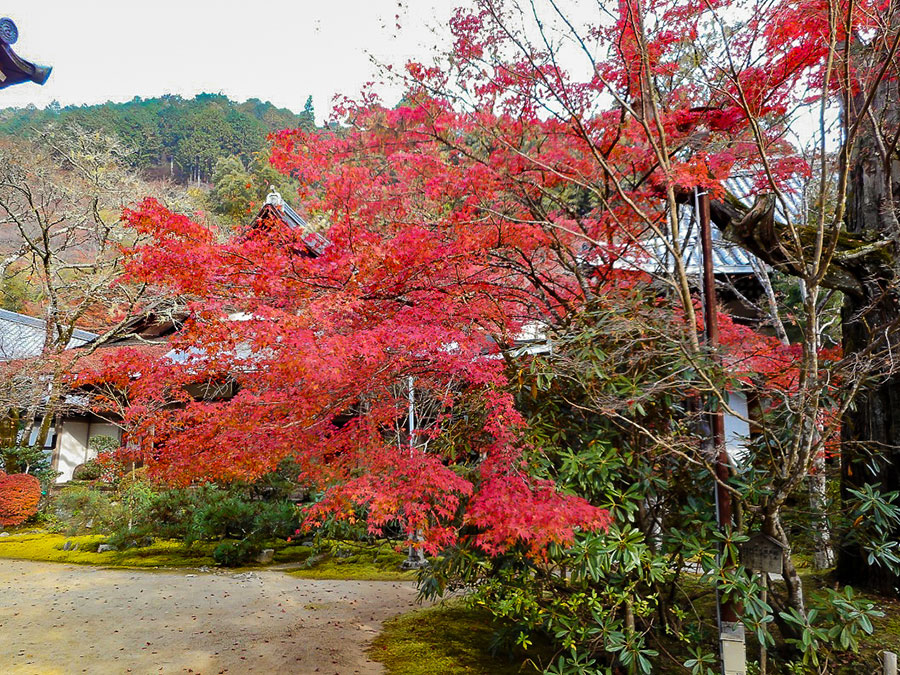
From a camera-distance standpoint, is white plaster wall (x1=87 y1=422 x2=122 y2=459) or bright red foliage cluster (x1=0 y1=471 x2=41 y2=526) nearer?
bright red foliage cluster (x1=0 y1=471 x2=41 y2=526)

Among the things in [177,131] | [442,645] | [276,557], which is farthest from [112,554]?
[177,131]

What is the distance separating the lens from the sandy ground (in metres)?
4.16

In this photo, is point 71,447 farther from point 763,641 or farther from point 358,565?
point 763,641

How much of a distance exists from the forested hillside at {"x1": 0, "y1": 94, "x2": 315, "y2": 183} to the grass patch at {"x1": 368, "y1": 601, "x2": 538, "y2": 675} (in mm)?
33031

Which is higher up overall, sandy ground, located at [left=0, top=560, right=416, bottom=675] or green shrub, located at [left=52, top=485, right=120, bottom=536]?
green shrub, located at [left=52, top=485, right=120, bottom=536]

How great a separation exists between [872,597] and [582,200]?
9.05 m

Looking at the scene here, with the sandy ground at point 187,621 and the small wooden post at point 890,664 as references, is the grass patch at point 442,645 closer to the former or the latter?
the sandy ground at point 187,621

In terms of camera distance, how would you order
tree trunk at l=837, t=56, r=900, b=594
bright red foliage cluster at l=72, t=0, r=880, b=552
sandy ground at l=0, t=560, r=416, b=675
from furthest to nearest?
sandy ground at l=0, t=560, r=416, b=675 → tree trunk at l=837, t=56, r=900, b=594 → bright red foliage cluster at l=72, t=0, r=880, b=552

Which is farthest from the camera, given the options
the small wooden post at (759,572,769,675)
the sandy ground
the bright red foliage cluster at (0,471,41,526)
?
the bright red foliage cluster at (0,471,41,526)

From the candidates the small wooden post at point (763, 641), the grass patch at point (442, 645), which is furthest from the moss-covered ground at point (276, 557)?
the small wooden post at point (763, 641)

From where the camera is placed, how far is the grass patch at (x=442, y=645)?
404 cm

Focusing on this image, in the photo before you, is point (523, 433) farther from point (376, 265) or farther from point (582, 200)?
point (582, 200)

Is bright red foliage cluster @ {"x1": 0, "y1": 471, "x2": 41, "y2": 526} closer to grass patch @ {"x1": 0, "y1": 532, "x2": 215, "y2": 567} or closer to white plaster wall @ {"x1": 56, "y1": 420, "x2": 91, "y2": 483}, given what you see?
grass patch @ {"x1": 0, "y1": 532, "x2": 215, "y2": 567}

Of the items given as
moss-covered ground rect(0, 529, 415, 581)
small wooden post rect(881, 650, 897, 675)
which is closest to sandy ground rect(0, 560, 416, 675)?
moss-covered ground rect(0, 529, 415, 581)
